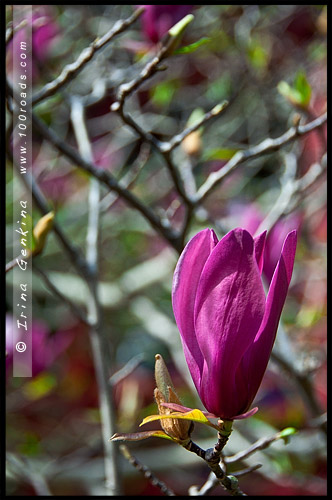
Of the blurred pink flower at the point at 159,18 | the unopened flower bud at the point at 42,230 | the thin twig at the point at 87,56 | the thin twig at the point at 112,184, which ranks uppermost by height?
the blurred pink flower at the point at 159,18

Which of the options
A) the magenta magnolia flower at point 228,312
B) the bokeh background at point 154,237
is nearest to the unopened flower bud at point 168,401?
the magenta magnolia flower at point 228,312

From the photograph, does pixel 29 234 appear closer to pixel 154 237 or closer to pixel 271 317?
pixel 271 317

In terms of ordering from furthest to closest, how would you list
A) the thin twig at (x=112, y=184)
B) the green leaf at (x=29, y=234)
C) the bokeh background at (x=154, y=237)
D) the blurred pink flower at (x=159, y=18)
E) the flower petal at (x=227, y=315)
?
the bokeh background at (x=154, y=237) → the blurred pink flower at (x=159, y=18) → the thin twig at (x=112, y=184) → the green leaf at (x=29, y=234) → the flower petal at (x=227, y=315)

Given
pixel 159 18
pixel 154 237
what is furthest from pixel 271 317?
Result: pixel 154 237

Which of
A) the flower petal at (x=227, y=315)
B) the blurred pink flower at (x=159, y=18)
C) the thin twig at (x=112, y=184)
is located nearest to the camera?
Result: the flower petal at (x=227, y=315)

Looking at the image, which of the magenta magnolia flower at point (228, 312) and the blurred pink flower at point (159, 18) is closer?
the magenta magnolia flower at point (228, 312)

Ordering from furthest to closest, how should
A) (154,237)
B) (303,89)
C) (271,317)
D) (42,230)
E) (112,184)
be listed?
(154,237)
(303,89)
(112,184)
(42,230)
(271,317)

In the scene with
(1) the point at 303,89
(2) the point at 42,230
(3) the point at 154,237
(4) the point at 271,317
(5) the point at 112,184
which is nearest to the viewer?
(4) the point at 271,317

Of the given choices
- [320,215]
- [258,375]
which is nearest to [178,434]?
[258,375]

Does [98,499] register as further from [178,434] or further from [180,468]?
[178,434]

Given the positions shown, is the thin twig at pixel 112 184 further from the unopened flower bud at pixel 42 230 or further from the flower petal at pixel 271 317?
the flower petal at pixel 271 317
